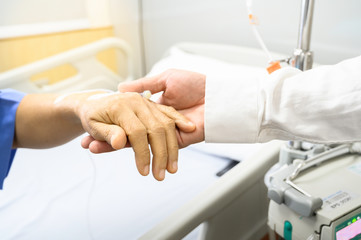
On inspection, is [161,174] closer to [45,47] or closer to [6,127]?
[6,127]

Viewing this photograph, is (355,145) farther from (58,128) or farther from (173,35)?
(173,35)

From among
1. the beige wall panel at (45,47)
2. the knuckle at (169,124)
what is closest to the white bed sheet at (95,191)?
the knuckle at (169,124)

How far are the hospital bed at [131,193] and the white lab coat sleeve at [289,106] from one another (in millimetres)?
205

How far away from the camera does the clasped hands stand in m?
0.71

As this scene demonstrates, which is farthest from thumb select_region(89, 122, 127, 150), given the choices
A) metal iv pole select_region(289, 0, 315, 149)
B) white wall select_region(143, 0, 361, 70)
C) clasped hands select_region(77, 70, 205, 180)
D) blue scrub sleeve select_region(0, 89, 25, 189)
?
white wall select_region(143, 0, 361, 70)

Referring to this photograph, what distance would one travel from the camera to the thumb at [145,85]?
969 millimetres

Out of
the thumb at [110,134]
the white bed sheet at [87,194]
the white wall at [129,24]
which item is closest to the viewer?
the thumb at [110,134]

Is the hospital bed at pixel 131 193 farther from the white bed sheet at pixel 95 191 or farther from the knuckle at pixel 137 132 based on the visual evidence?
the knuckle at pixel 137 132

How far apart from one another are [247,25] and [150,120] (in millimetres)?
1293

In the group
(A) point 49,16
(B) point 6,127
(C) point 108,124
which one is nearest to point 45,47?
(A) point 49,16

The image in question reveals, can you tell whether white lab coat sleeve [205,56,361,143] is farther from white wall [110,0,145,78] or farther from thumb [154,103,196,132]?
white wall [110,0,145,78]

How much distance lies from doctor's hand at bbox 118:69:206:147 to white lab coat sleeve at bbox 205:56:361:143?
111 mm

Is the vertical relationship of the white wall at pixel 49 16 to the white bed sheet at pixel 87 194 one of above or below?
above

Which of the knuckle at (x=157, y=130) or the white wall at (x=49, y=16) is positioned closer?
the knuckle at (x=157, y=130)
